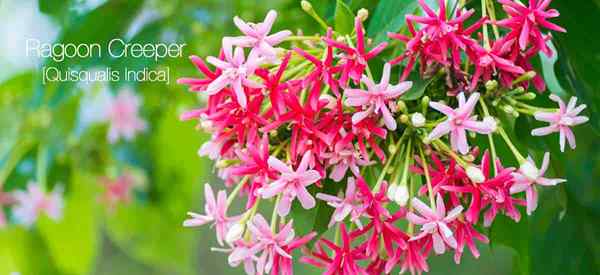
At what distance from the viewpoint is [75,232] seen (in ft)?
5.48

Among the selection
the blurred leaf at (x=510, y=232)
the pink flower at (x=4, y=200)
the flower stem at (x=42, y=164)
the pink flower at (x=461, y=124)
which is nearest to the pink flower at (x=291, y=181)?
the pink flower at (x=461, y=124)

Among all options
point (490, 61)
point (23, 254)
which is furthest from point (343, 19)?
point (23, 254)

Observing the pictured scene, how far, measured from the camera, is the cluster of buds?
26.0 inches

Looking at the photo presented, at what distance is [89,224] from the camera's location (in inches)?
67.9

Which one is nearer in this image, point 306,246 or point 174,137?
point 306,246

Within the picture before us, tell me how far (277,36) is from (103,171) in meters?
1.13

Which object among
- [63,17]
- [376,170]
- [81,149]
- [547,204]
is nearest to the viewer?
[376,170]

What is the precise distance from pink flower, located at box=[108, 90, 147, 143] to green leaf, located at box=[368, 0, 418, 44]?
3.30 feet

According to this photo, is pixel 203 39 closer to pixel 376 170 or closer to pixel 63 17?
pixel 63 17

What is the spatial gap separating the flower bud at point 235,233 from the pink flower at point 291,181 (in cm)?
5

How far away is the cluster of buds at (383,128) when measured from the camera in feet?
2.17

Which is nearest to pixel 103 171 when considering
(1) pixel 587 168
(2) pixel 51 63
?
(2) pixel 51 63

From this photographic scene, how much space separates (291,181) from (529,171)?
197 millimetres

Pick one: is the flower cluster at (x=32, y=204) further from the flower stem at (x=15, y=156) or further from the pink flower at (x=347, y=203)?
the pink flower at (x=347, y=203)
